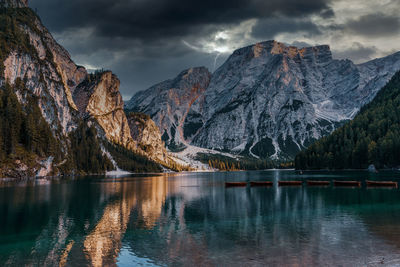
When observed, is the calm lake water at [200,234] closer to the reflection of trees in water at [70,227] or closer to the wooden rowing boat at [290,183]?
the reflection of trees in water at [70,227]

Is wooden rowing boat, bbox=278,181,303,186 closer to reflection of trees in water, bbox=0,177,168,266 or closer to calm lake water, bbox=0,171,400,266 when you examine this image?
calm lake water, bbox=0,171,400,266

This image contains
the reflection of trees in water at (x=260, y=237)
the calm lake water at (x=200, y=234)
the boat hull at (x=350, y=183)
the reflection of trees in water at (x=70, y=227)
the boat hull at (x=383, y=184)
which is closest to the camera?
the calm lake water at (x=200, y=234)

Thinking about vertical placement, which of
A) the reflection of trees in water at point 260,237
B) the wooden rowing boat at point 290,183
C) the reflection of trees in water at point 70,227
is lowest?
the reflection of trees in water at point 260,237

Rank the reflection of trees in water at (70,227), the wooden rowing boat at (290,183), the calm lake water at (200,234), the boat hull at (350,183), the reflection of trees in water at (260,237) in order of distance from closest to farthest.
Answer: the calm lake water at (200,234)
the reflection of trees in water at (260,237)
the reflection of trees in water at (70,227)
the boat hull at (350,183)
the wooden rowing boat at (290,183)

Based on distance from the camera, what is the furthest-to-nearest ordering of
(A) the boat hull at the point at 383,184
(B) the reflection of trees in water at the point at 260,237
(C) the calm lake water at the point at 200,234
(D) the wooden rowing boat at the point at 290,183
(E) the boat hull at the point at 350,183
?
(D) the wooden rowing boat at the point at 290,183 < (E) the boat hull at the point at 350,183 < (A) the boat hull at the point at 383,184 < (B) the reflection of trees in water at the point at 260,237 < (C) the calm lake water at the point at 200,234

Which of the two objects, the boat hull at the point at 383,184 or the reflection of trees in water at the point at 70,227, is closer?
the reflection of trees in water at the point at 70,227

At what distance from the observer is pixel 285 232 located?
129 ft

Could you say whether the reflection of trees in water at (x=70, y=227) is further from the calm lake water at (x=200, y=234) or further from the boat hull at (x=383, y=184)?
the boat hull at (x=383, y=184)

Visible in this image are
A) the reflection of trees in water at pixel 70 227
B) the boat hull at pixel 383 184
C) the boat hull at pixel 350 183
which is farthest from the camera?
the boat hull at pixel 350 183

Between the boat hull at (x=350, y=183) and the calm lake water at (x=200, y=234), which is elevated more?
the boat hull at (x=350, y=183)

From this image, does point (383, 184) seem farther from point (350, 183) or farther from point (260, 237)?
point (260, 237)

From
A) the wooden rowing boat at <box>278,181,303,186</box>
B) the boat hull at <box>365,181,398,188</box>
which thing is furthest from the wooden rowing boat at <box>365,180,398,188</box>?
the wooden rowing boat at <box>278,181,303,186</box>

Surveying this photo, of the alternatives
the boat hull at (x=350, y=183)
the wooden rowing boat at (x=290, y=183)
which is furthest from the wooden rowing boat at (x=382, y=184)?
the wooden rowing boat at (x=290, y=183)

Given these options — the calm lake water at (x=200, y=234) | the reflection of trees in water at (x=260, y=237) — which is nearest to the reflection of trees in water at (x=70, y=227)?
the calm lake water at (x=200, y=234)
